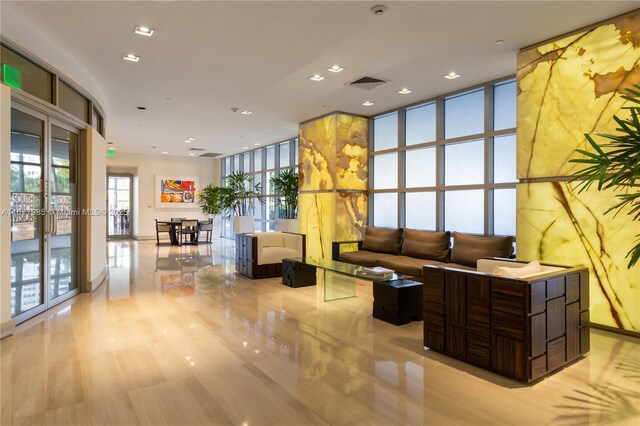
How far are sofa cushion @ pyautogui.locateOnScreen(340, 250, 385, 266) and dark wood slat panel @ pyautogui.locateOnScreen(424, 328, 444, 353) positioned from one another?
2.89 metres

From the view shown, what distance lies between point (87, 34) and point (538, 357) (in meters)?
5.66

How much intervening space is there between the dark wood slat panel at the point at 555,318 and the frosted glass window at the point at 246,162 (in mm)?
12090

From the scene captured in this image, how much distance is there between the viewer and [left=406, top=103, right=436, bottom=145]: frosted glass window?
7312mm

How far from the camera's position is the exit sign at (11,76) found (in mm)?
4031

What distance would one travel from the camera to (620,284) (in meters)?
4.14

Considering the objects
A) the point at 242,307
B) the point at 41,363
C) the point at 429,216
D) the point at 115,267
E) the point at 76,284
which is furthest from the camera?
the point at 115,267

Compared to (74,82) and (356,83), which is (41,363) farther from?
(356,83)

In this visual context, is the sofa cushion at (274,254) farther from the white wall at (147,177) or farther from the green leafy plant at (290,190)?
the white wall at (147,177)

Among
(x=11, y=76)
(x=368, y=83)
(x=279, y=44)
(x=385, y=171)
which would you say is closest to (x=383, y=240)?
(x=385, y=171)

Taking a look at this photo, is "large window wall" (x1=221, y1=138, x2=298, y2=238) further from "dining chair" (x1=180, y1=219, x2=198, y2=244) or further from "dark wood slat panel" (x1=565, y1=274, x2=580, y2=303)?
"dark wood slat panel" (x1=565, y1=274, x2=580, y2=303)

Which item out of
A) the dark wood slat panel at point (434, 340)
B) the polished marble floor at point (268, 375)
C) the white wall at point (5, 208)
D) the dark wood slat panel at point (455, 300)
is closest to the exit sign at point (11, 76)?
the white wall at point (5, 208)

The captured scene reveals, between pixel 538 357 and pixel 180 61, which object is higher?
pixel 180 61

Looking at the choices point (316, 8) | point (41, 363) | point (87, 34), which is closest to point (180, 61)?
point (87, 34)

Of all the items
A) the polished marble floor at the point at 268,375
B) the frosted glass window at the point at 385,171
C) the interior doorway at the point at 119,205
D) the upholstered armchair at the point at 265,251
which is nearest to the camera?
the polished marble floor at the point at 268,375
